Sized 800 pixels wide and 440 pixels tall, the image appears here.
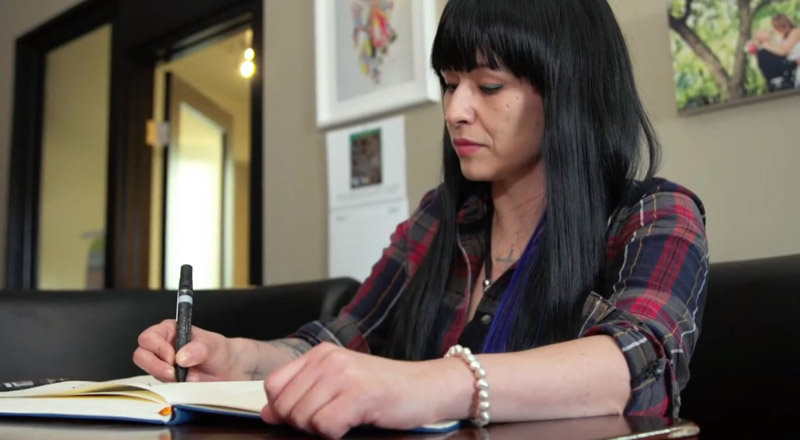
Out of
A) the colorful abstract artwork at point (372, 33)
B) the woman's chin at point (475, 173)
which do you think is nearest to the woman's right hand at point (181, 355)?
the woman's chin at point (475, 173)

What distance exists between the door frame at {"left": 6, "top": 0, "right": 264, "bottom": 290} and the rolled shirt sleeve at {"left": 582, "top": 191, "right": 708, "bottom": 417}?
4.42 ft

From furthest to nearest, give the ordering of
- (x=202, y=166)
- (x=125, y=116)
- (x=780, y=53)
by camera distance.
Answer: (x=202, y=166) → (x=125, y=116) → (x=780, y=53)

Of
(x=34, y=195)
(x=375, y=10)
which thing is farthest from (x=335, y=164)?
(x=34, y=195)

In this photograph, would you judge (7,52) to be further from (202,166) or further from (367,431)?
(367,431)

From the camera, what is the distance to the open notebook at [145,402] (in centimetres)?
58

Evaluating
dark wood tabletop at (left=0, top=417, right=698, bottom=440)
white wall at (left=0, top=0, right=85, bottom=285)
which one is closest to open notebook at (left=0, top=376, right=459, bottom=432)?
dark wood tabletop at (left=0, top=417, right=698, bottom=440)

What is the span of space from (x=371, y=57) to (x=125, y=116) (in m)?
1.23

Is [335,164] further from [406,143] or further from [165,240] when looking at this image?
[165,240]

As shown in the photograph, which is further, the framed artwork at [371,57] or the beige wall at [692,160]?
the framed artwork at [371,57]

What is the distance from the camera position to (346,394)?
0.52 m

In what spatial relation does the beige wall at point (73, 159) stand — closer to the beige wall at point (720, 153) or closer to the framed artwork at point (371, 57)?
the framed artwork at point (371, 57)

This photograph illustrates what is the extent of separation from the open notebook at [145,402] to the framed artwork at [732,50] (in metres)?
0.86

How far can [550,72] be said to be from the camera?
922mm

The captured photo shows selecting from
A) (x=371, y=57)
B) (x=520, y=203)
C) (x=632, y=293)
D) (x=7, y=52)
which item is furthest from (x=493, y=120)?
(x=7, y=52)
